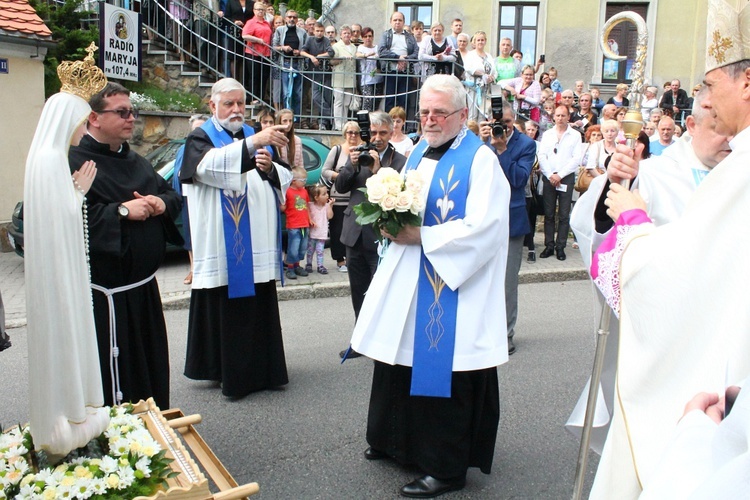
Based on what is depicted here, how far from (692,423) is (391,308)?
2.40 metres

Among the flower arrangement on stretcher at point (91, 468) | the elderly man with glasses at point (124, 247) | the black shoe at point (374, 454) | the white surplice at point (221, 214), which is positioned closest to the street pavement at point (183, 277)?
the white surplice at point (221, 214)

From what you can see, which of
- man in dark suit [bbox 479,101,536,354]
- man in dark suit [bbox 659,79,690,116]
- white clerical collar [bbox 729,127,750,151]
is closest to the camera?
white clerical collar [bbox 729,127,750,151]

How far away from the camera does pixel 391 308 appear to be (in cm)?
377

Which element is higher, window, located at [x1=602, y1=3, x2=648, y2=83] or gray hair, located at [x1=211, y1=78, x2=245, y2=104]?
window, located at [x1=602, y1=3, x2=648, y2=83]

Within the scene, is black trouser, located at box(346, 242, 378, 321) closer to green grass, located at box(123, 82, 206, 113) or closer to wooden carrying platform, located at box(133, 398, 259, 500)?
wooden carrying platform, located at box(133, 398, 259, 500)

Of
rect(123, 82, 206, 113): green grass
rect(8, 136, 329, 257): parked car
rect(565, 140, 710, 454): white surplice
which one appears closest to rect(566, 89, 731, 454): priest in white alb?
rect(565, 140, 710, 454): white surplice

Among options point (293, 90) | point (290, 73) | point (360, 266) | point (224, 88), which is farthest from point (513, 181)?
point (293, 90)

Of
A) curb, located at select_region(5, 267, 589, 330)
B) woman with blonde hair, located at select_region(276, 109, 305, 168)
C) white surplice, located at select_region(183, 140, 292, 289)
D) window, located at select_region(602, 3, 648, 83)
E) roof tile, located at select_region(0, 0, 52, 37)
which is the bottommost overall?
curb, located at select_region(5, 267, 589, 330)

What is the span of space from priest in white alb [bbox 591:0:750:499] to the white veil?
180 cm

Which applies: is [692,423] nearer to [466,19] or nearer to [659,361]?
[659,361]

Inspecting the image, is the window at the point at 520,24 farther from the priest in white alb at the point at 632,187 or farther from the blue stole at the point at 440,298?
the priest in white alb at the point at 632,187

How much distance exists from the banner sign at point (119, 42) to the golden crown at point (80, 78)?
749 cm

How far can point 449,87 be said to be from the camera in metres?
3.73

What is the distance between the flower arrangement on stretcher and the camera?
2590 millimetres
